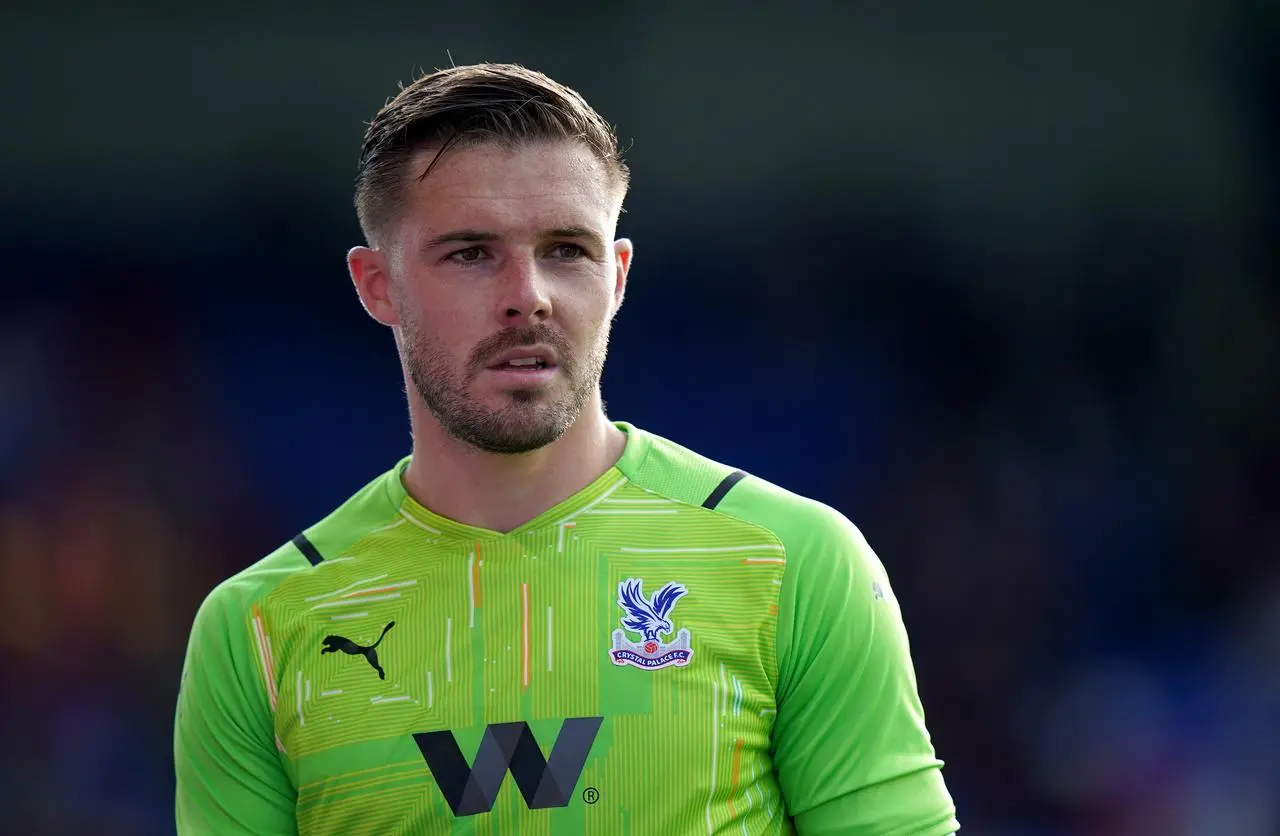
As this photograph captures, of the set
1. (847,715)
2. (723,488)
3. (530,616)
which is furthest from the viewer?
(723,488)

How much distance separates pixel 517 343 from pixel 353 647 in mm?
552

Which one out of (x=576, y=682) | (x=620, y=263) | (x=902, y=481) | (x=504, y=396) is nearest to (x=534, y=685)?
(x=576, y=682)

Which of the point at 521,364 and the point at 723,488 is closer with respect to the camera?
the point at 521,364

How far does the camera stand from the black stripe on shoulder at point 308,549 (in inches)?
97.9

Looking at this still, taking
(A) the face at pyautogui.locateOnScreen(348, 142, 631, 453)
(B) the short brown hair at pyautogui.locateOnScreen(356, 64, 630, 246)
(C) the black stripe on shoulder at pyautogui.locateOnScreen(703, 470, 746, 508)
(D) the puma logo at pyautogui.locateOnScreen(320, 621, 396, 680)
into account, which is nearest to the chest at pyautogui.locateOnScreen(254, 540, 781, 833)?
(D) the puma logo at pyautogui.locateOnScreen(320, 621, 396, 680)

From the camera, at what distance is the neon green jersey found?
222cm

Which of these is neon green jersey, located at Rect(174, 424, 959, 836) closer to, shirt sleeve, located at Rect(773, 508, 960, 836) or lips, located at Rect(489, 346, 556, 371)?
shirt sleeve, located at Rect(773, 508, 960, 836)

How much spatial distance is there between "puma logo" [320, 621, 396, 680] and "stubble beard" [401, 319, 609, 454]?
0.34m

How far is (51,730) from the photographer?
17.2 feet

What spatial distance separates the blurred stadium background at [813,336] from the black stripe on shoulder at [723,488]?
10.6 feet

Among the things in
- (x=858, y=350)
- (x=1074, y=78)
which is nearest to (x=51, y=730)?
(x=858, y=350)

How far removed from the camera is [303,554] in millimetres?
2502

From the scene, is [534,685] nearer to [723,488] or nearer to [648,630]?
[648,630]

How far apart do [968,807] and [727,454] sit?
159 cm
